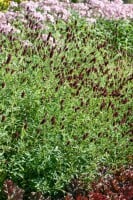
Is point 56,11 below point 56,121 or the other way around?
the other way around

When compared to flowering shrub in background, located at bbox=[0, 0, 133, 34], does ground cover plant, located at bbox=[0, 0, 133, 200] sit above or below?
below

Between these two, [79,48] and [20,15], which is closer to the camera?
[79,48]

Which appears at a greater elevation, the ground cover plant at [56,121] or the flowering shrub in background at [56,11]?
the flowering shrub in background at [56,11]

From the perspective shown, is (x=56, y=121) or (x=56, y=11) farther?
(x=56, y=11)

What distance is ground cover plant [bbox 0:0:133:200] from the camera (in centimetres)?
513

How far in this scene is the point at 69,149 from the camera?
5309mm

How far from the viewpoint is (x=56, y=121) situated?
5.46 m

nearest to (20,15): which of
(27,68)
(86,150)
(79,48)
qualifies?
(79,48)

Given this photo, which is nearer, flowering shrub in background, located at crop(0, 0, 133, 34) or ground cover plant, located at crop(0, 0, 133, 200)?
ground cover plant, located at crop(0, 0, 133, 200)

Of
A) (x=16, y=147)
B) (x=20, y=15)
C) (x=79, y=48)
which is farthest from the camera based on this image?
(x=20, y=15)

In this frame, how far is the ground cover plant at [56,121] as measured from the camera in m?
5.13

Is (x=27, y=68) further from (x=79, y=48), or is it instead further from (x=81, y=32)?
(x=81, y=32)

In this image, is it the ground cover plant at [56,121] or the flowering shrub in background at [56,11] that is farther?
the flowering shrub in background at [56,11]

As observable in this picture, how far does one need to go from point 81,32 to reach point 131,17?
272 centimetres
